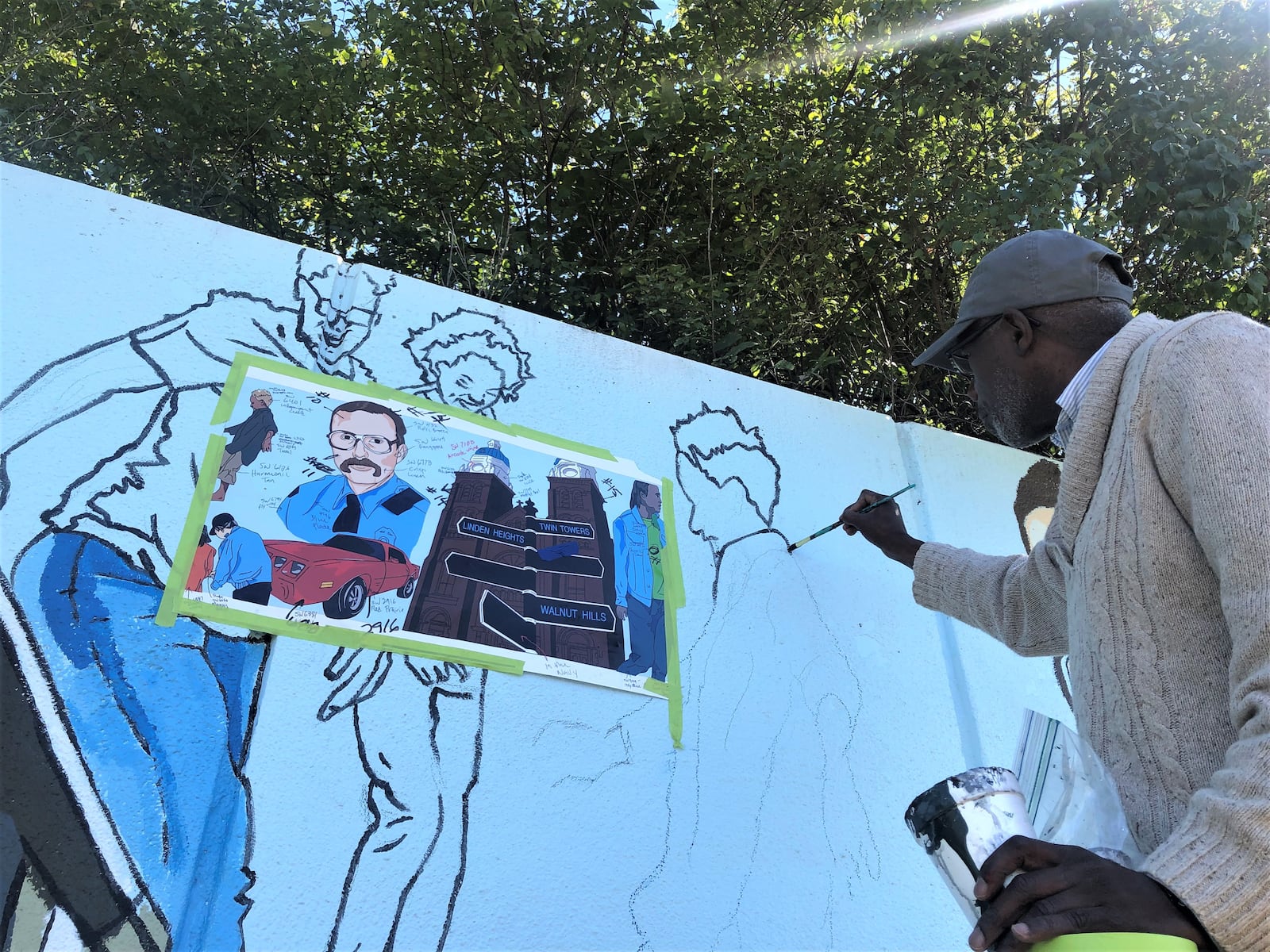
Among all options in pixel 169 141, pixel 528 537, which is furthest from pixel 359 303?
pixel 169 141

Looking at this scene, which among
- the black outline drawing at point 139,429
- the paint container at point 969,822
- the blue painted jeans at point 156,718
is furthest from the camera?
the black outline drawing at point 139,429

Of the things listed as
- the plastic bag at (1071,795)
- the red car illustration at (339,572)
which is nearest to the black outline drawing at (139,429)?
the red car illustration at (339,572)

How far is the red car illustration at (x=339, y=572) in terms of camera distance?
1.89 metres

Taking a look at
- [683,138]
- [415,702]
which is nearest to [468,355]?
[415,702]

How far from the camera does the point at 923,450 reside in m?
3.30

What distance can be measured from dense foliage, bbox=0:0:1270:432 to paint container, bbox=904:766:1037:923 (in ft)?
7.69

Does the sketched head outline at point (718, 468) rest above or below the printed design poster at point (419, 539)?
above

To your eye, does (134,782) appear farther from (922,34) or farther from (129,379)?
(922,34)

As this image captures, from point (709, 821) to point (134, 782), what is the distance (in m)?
1.27

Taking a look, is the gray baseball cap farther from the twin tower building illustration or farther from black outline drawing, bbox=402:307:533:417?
black outline drawing, bbox=402:307:533:417

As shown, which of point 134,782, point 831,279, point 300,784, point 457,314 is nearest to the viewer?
point 134,782

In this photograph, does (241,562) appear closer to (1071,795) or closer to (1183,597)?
(1071,795)

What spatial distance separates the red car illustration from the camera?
189cm

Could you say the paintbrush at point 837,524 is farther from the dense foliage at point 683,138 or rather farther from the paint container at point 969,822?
the paint container at point 969,822
